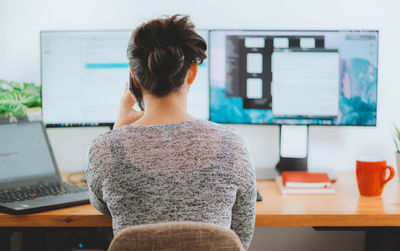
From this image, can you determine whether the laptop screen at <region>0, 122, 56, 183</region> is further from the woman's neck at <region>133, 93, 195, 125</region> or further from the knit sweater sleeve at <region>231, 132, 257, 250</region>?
the knit sweater sleeve at <region>231, 132, 257, 250</region>

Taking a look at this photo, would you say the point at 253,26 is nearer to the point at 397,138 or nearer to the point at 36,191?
Answer: the point at 397,138

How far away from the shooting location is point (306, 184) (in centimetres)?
137

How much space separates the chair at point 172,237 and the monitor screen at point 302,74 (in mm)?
895

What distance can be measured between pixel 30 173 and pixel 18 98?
1.18ft

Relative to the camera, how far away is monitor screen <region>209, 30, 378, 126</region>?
4.90 feet

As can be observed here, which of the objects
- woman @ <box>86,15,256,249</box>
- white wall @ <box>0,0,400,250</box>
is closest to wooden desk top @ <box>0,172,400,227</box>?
woman @ <box>86,15,256,249</box>

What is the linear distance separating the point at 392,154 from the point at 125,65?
1158 millimetres

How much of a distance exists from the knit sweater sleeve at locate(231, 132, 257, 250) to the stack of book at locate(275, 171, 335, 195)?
38 centimetres

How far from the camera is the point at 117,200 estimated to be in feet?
2.88

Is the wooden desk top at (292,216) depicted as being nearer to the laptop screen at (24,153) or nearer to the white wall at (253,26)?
the laptop screen at (24,153)

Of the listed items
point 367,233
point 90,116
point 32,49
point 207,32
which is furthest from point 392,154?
point 32,49

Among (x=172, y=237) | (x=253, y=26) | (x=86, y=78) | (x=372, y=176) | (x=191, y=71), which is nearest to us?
(x=172, y=237)

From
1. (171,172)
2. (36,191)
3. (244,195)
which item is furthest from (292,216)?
(36,191)

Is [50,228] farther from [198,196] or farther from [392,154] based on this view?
[392,154]
